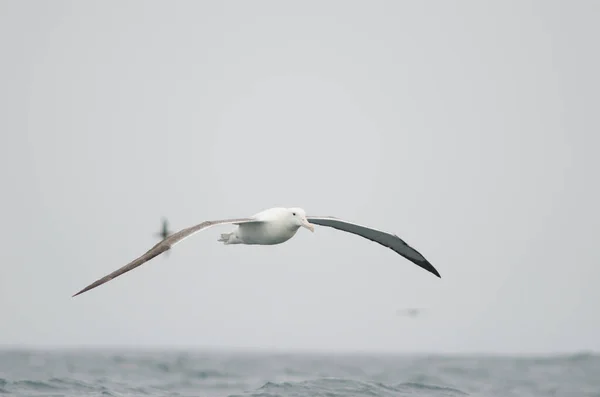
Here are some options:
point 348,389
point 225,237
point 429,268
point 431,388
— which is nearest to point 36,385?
point 225,237

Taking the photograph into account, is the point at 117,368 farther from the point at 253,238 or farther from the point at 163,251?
the point at 163,251

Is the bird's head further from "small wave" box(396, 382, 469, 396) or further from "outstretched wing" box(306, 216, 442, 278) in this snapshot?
"small wave" box(396, 382, 469, 396)

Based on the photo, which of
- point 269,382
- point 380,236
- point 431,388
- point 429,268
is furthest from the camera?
point 269,382

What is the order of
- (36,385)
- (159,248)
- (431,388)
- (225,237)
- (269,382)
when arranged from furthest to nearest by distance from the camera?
(269,382) < (431,388) < (36,385) < (225,237) < (159,248)

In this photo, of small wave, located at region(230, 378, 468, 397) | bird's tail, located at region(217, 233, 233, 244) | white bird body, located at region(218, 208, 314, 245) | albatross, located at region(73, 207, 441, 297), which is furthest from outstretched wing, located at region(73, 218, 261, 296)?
small wave, located at region(230, 378, 468, 397)

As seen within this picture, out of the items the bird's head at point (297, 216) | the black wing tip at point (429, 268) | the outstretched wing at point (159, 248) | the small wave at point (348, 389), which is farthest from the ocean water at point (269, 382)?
the outstretched wing at point (159, 248)

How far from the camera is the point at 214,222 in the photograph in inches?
567

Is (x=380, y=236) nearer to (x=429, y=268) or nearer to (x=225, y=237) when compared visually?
(x=429, y=268)

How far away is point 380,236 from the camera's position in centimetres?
1808

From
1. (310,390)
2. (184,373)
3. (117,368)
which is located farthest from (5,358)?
(310,390)

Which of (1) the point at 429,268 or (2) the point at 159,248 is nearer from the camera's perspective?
(2) the point at 159,248

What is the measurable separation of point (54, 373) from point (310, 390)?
28.5ft

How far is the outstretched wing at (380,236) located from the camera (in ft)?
57.9

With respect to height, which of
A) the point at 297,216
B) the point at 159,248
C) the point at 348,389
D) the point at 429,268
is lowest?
the point at 348,389
